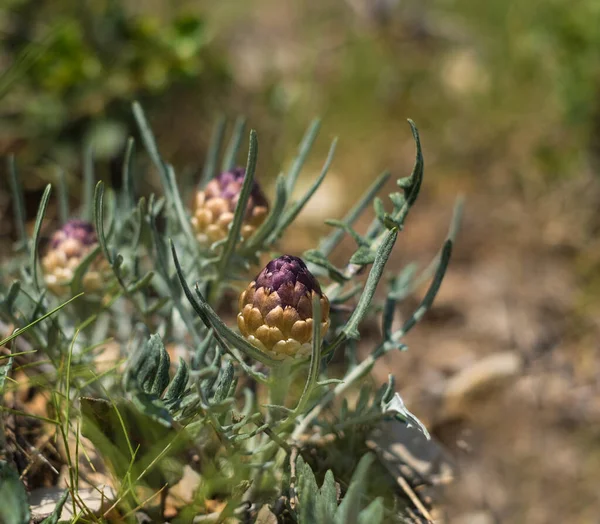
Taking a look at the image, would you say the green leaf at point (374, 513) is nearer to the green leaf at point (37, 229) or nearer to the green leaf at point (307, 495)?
the green leaf at point (307, 495)

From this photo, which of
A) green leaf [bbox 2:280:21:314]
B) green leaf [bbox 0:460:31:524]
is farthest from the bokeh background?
green leaf [bbox 0:460:31:524]

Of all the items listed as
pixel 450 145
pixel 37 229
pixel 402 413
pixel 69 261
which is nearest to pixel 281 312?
pixel 402 413

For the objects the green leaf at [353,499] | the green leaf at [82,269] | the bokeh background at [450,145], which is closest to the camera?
the green leaf at [353,499]

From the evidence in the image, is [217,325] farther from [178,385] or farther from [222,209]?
[222,209]

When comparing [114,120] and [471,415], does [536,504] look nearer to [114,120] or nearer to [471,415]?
[471,415]

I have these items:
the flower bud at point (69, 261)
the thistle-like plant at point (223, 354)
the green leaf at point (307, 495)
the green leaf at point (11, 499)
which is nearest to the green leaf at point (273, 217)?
the thistle-like plant at point (223, 354)
